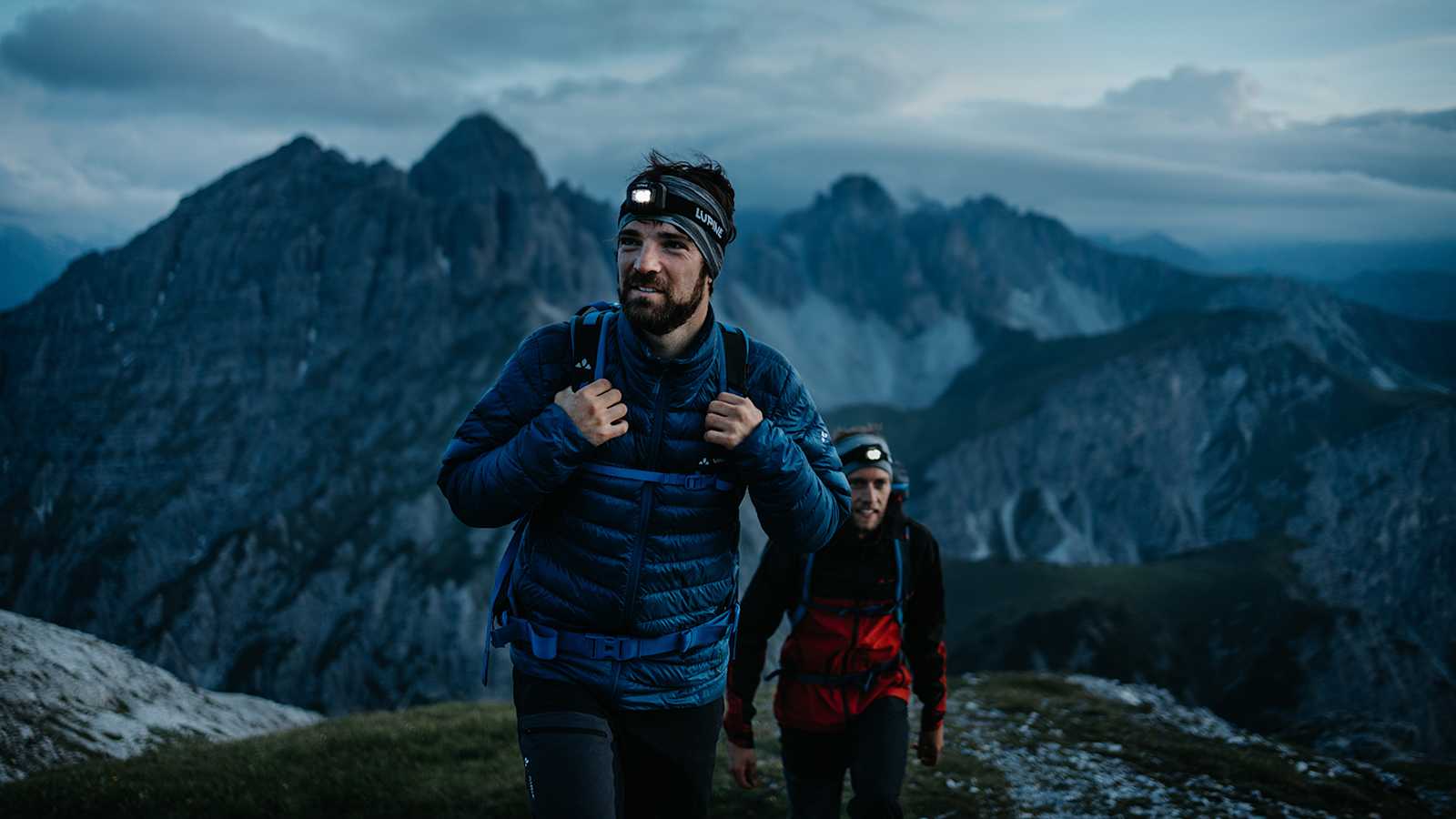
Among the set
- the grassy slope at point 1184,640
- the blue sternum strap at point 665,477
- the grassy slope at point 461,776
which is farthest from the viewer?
the grassy slope at point 1184,640

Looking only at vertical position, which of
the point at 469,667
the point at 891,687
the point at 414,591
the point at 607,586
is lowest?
the point at 469,667

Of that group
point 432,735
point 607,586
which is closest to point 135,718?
point 432,735

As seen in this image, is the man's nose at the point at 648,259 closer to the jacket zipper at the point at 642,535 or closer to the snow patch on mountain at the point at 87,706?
the jacket zipper at the point at 642,535

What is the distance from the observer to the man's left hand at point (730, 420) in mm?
5512

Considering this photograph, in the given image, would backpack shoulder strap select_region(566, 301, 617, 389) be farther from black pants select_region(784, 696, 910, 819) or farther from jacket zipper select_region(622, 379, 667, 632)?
black pants select_region(784, 696, 910, 819)

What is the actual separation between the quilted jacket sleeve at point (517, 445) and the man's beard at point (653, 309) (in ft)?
2.03

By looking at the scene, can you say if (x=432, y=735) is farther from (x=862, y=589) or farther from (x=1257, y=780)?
(x=1257, y=780)

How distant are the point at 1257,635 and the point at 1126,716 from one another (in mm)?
180139

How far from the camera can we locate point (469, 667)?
185 metres

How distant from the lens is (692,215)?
5.95 metres

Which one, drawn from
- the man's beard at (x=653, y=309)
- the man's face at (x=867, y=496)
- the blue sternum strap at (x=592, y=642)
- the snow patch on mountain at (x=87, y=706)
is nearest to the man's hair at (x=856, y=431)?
the man's face at (x=867, y=496)

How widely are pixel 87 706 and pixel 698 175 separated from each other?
74.6 feet

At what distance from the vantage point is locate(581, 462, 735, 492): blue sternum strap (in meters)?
5.68

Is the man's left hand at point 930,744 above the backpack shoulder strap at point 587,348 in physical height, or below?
below
